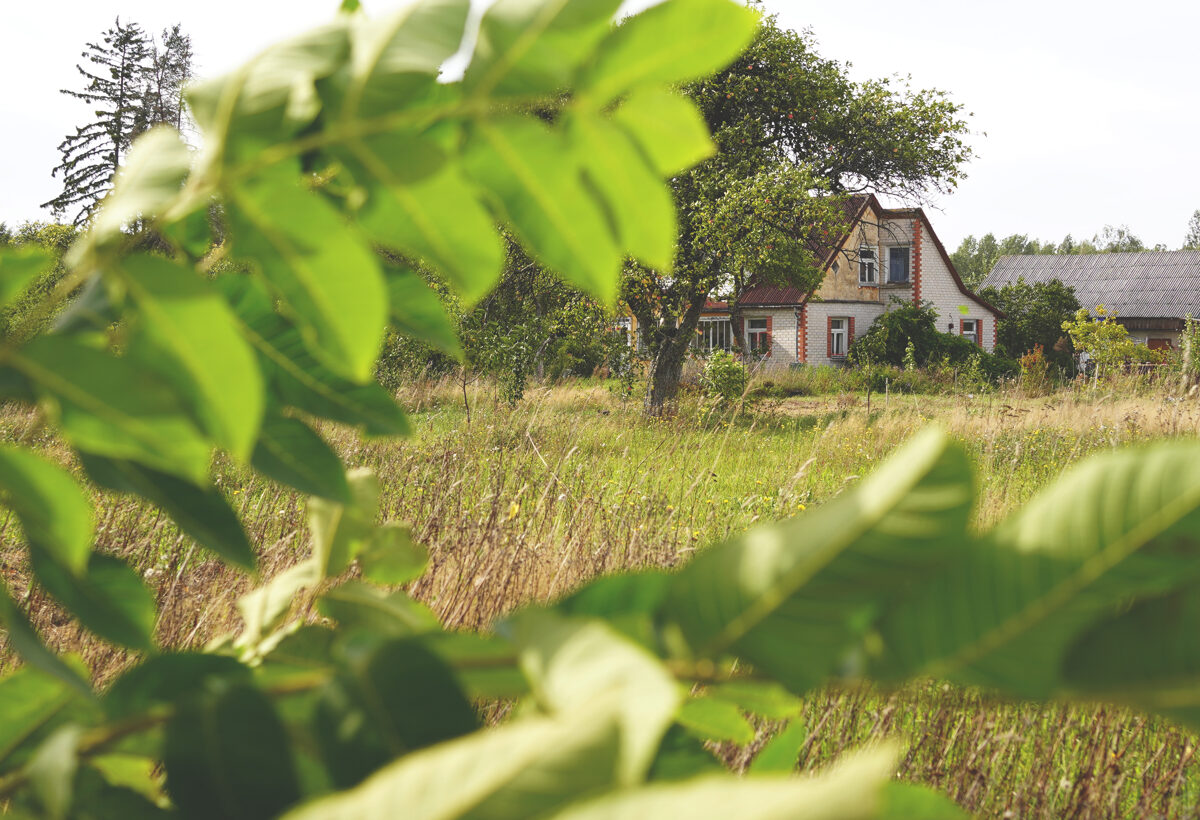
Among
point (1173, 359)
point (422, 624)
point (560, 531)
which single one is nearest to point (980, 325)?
point (1173, 359)

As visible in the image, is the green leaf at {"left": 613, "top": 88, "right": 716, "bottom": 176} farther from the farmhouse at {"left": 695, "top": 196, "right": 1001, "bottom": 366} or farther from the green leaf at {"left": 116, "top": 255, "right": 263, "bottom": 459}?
the farmhouse at {"left": 695, "top": 196, "right": 1001, "bottom": 366}

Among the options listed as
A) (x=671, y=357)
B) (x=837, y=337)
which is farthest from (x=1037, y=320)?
(x=671, y=357)

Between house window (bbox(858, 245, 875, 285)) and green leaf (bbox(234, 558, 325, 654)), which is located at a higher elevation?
house window (bbox(858, 245, 875, 285))

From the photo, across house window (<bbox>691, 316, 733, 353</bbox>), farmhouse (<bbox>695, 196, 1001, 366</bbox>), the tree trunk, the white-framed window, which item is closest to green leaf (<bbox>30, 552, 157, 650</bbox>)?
the tree trunk

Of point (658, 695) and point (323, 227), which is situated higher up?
point (323, 227)

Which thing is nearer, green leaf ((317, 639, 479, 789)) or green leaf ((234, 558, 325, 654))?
green leaf ((317, 639, 479, 789))

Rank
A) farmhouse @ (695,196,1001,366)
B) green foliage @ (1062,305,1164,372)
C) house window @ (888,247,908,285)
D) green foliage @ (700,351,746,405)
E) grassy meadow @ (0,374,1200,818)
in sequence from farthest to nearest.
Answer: house window @ (888,247,908,285), farmhouse @ (695,196,1001,366), green foliage @ (1062,305,1164,372), green foliage @ (700,351,746,405), grassy meadow @ (0,374,1200,818)

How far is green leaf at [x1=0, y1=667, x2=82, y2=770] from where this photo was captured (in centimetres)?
32

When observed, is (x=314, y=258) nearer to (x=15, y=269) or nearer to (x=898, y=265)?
(x=15, y=269)

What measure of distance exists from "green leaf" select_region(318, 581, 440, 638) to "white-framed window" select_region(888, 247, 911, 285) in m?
28.0

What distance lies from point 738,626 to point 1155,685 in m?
0.11

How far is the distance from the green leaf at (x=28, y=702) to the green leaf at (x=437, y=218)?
8.7 inches

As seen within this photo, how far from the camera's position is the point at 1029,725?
1976mm

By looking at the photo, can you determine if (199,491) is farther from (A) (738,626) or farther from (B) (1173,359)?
(B) (1173,359)
